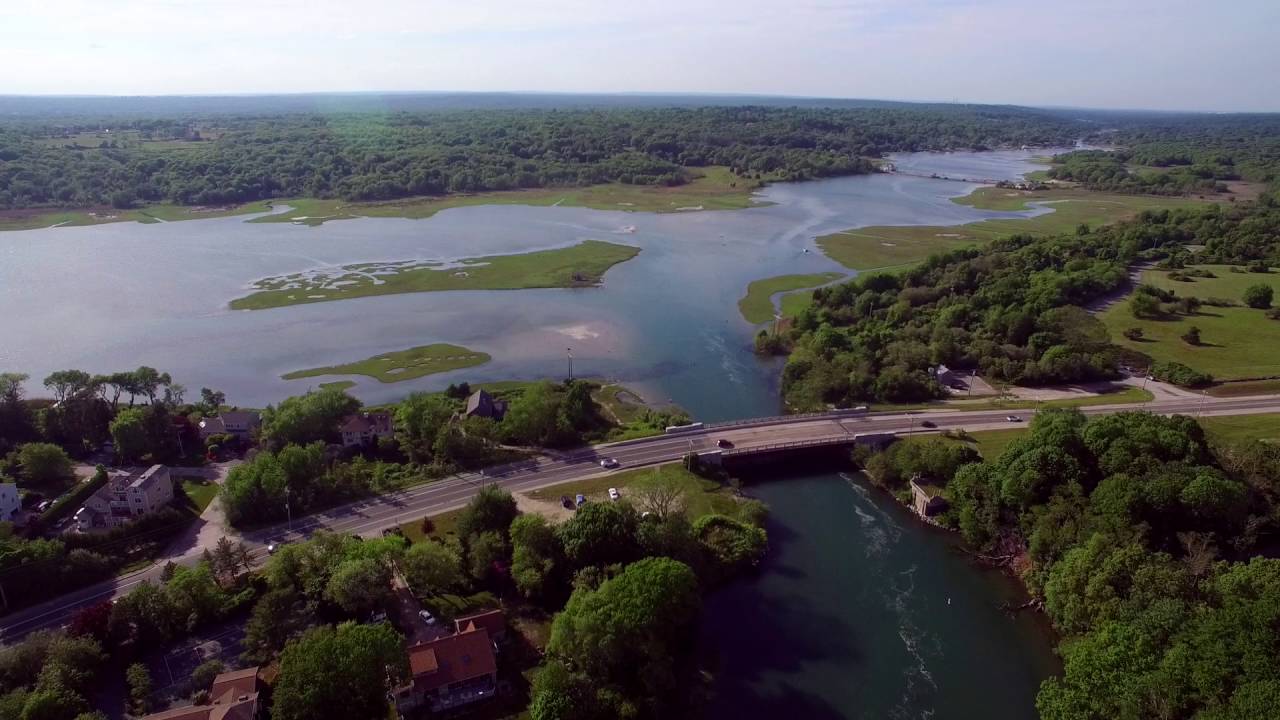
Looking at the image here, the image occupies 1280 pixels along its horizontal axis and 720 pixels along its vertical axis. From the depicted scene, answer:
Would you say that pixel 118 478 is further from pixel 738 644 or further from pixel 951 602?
pixel 951 602

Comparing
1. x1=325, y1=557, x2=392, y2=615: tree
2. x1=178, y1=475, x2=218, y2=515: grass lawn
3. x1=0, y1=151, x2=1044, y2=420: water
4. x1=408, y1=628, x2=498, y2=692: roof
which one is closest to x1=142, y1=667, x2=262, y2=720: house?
x1=325, y1=557, x2=392, y2=615: tree

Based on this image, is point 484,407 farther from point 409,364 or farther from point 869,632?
point 869,632

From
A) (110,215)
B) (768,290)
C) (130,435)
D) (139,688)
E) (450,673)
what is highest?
(110,215)

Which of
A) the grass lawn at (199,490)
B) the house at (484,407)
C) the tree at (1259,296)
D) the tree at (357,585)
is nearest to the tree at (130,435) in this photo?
the grass lawn at (199,490)

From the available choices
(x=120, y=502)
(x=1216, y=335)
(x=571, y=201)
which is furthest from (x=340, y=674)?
(x=571, y=201)

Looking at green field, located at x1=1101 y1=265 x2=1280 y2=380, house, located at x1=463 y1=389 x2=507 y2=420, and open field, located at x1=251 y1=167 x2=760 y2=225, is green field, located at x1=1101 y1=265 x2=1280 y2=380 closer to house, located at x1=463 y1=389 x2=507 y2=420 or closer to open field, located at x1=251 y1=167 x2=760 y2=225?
house, located at x1=463 y1=389 x2=507 y2=420

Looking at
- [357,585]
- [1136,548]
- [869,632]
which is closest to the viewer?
[357,585]

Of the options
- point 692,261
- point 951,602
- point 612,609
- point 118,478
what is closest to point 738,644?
point 612,609

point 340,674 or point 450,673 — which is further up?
point 340,674
